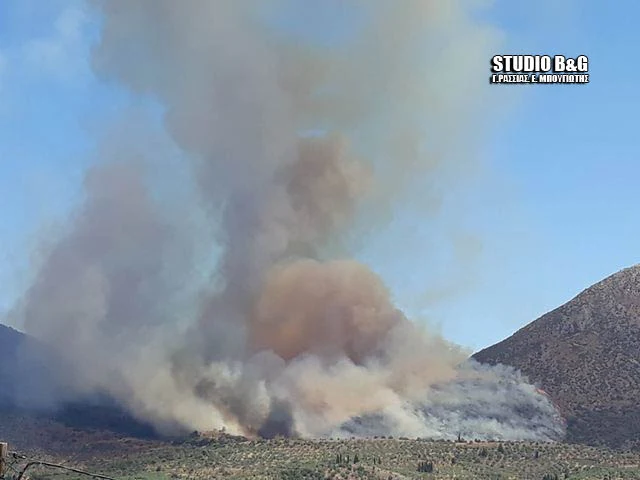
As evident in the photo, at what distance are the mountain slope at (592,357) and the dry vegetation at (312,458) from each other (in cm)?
1613

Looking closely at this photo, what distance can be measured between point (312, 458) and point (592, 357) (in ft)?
243

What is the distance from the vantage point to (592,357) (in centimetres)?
16550

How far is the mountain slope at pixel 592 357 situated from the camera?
14612 centimetres

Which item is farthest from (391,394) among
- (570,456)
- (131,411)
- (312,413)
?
(131,411)

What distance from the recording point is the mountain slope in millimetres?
146125

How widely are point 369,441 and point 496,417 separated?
3312 centimetres

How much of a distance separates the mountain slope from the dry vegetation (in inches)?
635

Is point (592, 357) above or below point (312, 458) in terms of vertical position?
above

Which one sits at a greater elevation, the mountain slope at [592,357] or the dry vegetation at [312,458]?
the mountain slope at [592,357]

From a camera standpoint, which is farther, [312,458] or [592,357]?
[592,357]

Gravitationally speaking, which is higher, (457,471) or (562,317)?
(562,317)

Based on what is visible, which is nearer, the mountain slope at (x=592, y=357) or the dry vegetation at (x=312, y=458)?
the dry vegetation at (x=312, y=458)

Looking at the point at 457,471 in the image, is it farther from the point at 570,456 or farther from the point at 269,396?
the point at 269,396

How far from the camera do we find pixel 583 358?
16625cm
